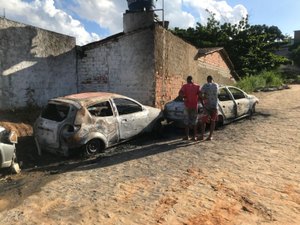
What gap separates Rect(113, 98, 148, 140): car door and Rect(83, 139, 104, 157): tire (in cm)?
71

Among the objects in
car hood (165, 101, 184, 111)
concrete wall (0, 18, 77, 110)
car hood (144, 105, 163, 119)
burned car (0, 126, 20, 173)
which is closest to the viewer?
burned car (0, 126, 20, 173)

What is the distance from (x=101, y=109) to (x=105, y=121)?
33 centimetres

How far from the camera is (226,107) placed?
1157cm

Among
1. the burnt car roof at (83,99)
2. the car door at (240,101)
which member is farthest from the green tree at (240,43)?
the burnt car roof at (83,99)

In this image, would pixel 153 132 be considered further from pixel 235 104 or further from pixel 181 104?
pixel 235 104

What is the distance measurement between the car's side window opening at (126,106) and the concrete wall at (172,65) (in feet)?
11.1

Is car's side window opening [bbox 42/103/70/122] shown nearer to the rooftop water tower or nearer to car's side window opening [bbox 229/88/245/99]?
car's side window opening [bbox 229/88/245/99]

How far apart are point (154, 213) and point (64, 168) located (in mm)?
3123

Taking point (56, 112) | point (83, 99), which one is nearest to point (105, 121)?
point (83, 99)

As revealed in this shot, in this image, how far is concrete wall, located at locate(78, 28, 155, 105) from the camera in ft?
42.8

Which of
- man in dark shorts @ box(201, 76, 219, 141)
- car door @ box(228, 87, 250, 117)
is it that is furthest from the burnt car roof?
car door @ box(228, 87, 250, 117)

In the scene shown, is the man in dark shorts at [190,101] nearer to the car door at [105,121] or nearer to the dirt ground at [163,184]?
the dirt ground at [163,184]

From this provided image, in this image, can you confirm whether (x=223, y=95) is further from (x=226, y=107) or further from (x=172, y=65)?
(x=172, y=65)

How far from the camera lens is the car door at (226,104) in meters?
11.4
